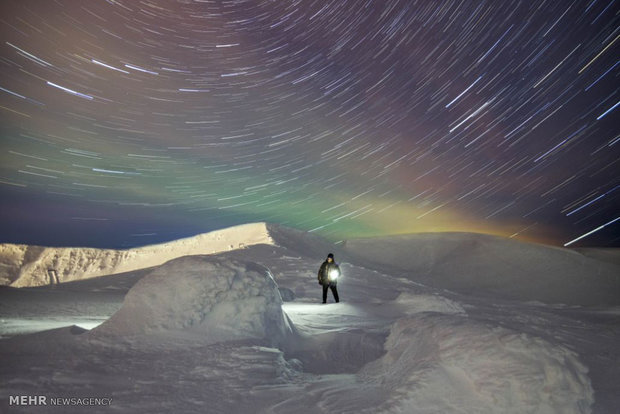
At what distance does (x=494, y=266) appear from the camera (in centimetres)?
2600

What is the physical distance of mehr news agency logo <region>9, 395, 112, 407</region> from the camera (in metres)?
3.45

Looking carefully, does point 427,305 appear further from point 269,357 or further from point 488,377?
point 488,377

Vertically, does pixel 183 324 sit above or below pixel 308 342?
above

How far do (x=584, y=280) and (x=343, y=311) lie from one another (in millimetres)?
20038

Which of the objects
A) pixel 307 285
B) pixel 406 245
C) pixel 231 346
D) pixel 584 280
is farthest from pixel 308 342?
pixel 406 245

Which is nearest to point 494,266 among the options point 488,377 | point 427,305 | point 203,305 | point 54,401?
point 427,305

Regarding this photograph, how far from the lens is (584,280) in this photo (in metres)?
22.6

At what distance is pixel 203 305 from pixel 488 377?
444 centimetres

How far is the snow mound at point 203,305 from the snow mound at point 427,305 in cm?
556

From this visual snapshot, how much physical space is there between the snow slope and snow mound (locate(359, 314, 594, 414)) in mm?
22478

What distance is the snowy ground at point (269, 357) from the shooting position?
3588 millimetres

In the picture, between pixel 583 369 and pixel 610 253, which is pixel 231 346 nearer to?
pixel 583 369

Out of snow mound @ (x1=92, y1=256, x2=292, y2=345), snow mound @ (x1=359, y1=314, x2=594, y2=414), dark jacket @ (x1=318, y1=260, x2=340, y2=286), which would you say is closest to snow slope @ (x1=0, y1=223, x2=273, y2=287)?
dark jacket @ (x1=318, y1=260, x2=340, y2=286)

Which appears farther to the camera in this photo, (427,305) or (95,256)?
(95,256)
